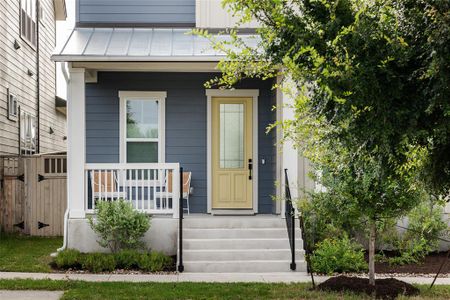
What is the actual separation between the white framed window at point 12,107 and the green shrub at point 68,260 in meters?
6.33

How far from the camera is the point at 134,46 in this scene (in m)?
11.5

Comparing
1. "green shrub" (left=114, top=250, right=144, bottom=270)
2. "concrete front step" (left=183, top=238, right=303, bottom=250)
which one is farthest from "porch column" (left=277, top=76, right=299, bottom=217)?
"green shrub" (left=114, top=250, right=144, bottom=270)

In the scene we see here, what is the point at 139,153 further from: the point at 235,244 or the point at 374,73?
the point at 374,73

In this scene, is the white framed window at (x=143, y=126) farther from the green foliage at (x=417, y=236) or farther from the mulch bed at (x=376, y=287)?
the mulch bed at (x=376, y=287)

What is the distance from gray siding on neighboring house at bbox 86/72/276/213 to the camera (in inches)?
492

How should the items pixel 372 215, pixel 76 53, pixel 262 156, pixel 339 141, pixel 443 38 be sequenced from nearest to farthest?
pixel 443 38 < pixel 339 141 < pixel 372 215 < pixel 76 53 < pixel 262 156

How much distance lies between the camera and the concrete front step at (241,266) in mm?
10109

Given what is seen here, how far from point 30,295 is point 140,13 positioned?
6.75 metres

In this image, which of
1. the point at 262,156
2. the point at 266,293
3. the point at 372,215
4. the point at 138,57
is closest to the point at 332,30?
the point at 372,215

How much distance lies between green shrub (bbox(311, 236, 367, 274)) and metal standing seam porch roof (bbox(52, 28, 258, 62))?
12.1 ft

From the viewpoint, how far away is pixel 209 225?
11.2 m

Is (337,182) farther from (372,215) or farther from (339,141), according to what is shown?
(339,141)

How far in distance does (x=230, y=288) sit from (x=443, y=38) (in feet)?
16.2

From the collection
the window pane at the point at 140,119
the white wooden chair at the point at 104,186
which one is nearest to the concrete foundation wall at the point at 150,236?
the white wooden chair at the point at 104,186
